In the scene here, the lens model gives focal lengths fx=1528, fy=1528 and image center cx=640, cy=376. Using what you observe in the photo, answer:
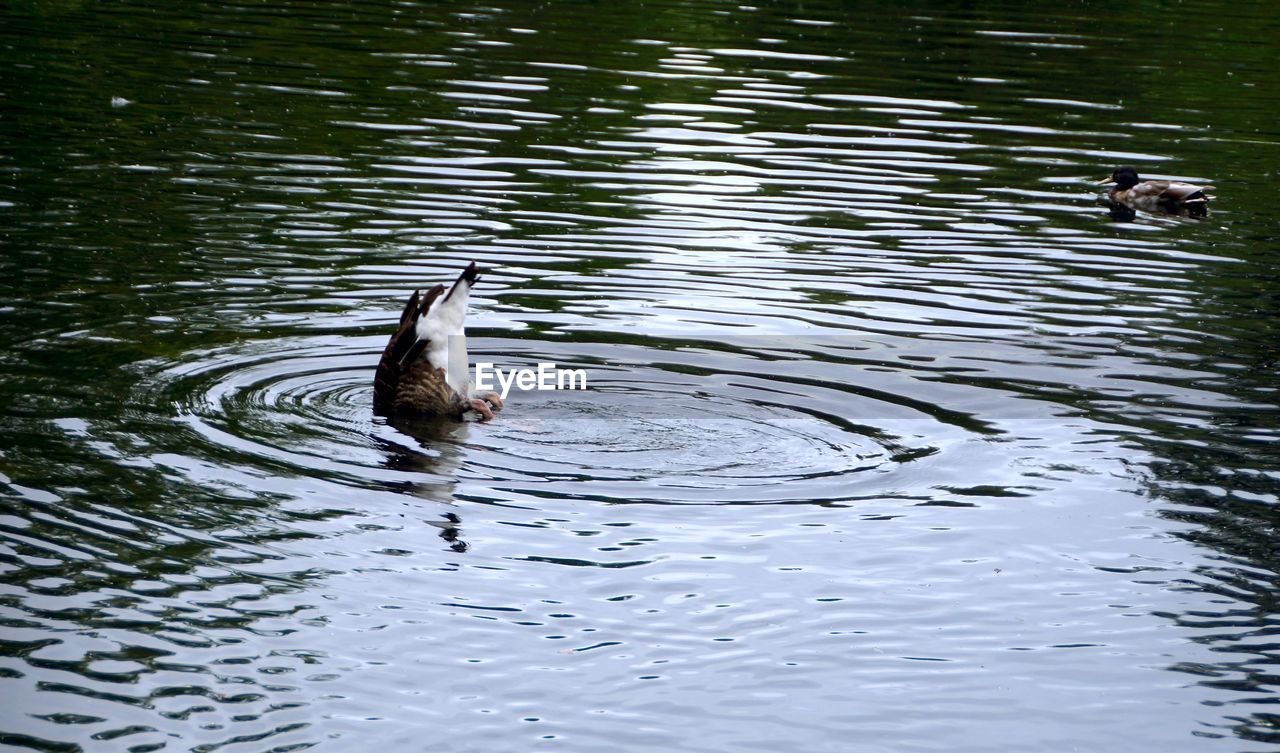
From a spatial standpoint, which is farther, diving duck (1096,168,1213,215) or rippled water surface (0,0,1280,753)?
diving duck (1096,168,1213,215)

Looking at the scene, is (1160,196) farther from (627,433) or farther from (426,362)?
(426,362)

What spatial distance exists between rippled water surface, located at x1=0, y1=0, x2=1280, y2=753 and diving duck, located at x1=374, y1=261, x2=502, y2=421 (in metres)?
0.33

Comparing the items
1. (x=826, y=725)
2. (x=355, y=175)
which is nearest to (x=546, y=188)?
(x=355, y=175)

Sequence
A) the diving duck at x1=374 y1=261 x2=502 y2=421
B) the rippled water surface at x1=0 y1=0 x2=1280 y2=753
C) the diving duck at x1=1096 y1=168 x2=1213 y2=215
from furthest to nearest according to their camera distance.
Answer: the diving duck at x1=1096 y1=168 x2=1213 y2=215, the diving duck at x1=374 y1=261 x2=502 y2=421, the rippled water surface at x1=0 y1=0 x2=1280 y2=753

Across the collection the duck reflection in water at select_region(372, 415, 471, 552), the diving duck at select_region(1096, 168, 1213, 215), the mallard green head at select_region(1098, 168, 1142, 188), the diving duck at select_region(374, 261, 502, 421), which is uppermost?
the mallard green head at select_region(1098, 168, 1142, 188)

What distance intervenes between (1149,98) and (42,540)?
27.7 meters

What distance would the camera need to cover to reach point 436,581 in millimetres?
10016

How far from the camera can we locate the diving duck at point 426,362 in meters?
13.6

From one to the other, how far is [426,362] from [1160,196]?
13785mm

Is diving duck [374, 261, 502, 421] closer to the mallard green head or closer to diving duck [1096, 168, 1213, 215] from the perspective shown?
diving duck [1096, 168, 1213, 215]

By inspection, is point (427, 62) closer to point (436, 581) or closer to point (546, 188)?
point (546, 188)

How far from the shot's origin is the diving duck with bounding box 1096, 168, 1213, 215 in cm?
2300

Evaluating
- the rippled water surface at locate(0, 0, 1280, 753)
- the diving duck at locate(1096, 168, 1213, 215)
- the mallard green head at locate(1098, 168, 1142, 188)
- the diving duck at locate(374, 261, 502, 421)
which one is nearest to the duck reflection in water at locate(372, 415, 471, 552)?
the rippled water surface at locate(0, 0, 1280, 753)

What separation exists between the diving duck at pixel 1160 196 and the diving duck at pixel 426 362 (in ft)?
43.1
